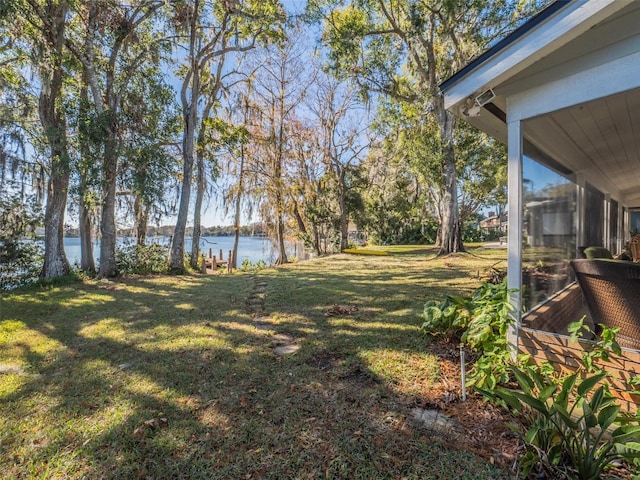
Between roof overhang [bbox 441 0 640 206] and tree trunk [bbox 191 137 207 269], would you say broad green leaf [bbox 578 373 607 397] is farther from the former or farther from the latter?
tree trunk [bbox 191 137 207 269]

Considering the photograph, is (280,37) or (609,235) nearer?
(609,235)

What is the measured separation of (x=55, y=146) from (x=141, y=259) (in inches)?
140

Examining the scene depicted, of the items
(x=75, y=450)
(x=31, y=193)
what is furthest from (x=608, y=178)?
(x=31, y=193)

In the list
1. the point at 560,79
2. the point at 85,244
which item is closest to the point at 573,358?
the point at 560,79

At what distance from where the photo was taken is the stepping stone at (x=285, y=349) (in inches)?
118

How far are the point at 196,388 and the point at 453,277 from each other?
5.62 meters

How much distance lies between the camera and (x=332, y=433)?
1.83 m

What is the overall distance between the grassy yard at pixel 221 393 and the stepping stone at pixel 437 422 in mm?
77

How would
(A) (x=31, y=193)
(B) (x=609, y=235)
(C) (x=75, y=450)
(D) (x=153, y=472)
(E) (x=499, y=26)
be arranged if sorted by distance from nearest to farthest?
1. (D) (x=153, y=472)
2. (C) (x=75, y=450)
3. (B) (x=609, y=235)
4. (A) (x=31, y=193)
5. (E) (x=499, y=26)

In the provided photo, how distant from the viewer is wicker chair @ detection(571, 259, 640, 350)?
204cm

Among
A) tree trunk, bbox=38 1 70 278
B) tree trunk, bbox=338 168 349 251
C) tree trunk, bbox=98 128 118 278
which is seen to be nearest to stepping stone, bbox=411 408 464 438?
tree trunk, bbox=98 128 118 278

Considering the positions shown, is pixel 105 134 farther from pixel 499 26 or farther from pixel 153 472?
pixel 499 26

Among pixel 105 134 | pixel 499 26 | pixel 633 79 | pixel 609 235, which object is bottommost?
pixel 609 235

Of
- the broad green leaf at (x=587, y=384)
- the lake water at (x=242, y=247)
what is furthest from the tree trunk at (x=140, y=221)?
the broad green leaf at (x=587, y=384)
